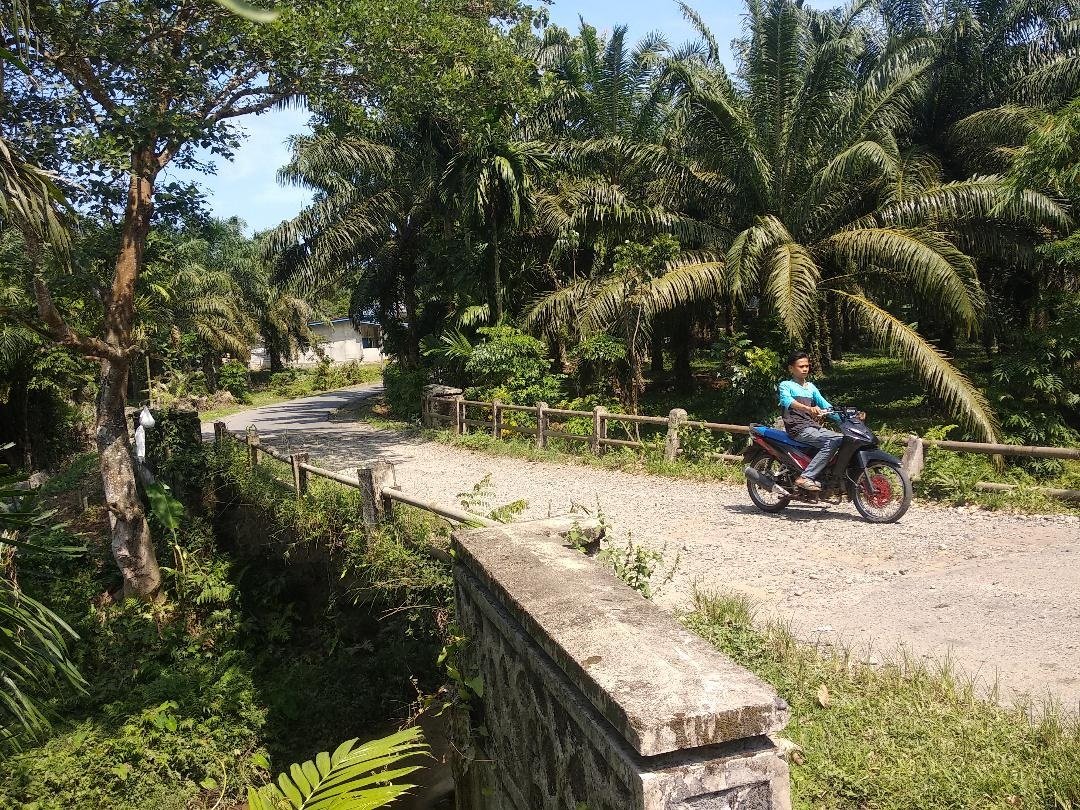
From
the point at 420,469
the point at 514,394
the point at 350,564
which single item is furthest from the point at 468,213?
the point at 350,564

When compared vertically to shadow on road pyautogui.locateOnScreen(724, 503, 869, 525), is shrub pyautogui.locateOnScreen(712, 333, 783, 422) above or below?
above

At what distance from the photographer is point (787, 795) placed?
2.31 m

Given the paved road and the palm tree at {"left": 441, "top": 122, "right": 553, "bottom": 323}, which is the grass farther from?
the palm tree at {"left": 441, "top": 122, "right": 553, "bottom": 323}

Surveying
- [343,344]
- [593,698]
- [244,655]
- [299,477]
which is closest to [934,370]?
[299,477]

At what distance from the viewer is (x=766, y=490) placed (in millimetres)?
7871

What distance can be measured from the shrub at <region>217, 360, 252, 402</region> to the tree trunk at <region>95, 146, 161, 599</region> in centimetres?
2438

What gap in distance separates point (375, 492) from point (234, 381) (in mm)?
29049

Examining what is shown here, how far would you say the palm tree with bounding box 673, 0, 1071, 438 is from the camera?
460 inches

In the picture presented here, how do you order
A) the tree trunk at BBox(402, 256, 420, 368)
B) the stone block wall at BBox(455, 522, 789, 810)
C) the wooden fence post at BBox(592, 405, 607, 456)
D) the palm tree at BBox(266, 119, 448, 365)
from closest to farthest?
the stone block wall at BBox(455, 522, 789, 810) < the wooden fence post at BBox(592, 405, 607, 456) < the palm tree at BBox(266, 119, 448, 365) < the tree trunk at BBox(402, 256, 420, 368)

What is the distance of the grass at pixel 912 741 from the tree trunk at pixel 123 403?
28.6 ft

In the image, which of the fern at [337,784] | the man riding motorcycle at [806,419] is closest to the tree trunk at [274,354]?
the man riding motorcycle at [806,419]

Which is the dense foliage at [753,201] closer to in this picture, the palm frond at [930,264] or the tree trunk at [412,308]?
the palm frond at [930,264]

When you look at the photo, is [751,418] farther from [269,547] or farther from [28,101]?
[28,101]

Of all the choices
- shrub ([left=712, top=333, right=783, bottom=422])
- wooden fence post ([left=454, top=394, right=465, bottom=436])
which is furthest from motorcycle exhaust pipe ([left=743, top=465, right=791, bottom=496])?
wooden fence post ([left=454, top=394, right=465, bottom=436])
